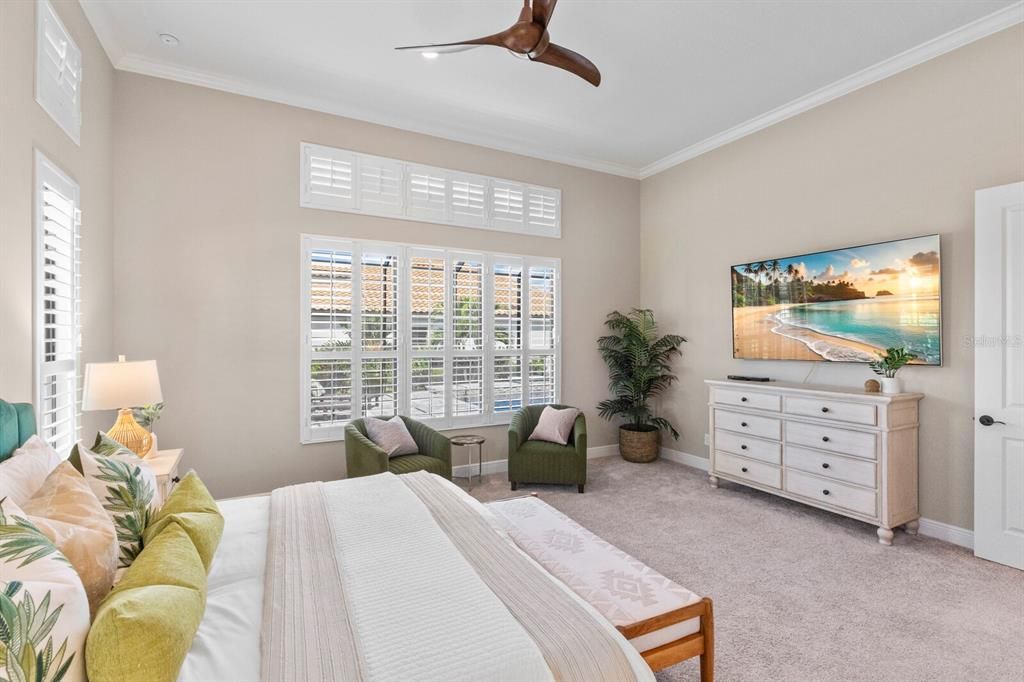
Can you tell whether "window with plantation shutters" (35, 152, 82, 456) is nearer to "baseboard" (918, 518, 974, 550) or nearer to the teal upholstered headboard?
the teal upholstered headboard

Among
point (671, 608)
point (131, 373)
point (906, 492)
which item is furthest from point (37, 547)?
point (906, 492)

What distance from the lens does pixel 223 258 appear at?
390 cm

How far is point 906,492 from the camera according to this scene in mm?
3379

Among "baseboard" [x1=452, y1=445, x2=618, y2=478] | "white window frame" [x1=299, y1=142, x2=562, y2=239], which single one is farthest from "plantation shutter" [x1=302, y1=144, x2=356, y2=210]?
"baseboard" [x1=452, y1=445, x2=618, y2=478]

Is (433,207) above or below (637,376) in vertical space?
above

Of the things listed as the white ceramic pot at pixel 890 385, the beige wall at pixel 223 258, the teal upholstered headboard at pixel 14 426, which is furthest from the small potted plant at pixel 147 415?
the white ceramic pot at pixel 890 385

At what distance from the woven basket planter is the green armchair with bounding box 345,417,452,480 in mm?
2372

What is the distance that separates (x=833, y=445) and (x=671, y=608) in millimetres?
2602

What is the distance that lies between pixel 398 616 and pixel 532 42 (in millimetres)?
2489

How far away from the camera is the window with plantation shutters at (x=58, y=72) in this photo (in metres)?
2.34

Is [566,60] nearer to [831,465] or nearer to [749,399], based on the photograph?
[749,399]

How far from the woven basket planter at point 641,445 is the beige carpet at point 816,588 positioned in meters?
1.04

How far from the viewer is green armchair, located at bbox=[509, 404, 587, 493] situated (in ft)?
14.3

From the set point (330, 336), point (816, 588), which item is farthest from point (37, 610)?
point (330, 336)
